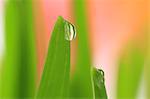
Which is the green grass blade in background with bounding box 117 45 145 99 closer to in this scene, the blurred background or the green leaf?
the blurred background

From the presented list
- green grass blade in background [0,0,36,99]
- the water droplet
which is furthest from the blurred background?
the water droplet

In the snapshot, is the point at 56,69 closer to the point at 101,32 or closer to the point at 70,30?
the point at 70,30

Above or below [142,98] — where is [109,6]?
above

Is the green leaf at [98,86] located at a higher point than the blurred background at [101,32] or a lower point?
lower

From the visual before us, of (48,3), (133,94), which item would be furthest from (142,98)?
(48,3)

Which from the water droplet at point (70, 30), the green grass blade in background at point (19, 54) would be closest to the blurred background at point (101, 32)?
the green grass blade in background at point (19, 54)

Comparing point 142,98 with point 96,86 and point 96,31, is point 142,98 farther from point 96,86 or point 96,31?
point 96,86

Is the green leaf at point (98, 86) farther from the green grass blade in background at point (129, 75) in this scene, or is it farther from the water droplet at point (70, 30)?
the green grass blade in background at point (129, 75)

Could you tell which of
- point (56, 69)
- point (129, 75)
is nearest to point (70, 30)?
point (56, 69)
